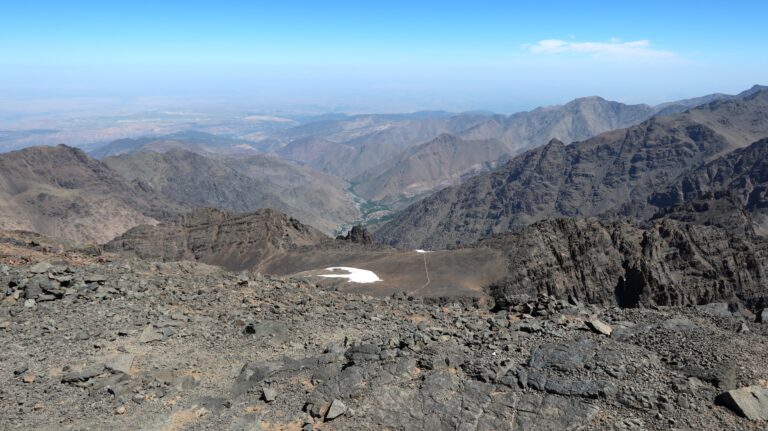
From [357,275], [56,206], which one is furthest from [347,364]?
[56,206]

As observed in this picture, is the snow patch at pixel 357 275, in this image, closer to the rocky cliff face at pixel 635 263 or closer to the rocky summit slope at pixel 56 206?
the rocky cliff face at pixel 635 263

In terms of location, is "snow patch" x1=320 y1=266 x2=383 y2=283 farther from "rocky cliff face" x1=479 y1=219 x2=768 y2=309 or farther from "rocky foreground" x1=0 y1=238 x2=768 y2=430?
"rocky foreground" x1=0 y1=238 x2=768 y2=430

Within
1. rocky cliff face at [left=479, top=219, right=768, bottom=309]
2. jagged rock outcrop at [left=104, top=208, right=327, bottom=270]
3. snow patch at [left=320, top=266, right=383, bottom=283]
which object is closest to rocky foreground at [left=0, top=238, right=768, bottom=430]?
snow patch at [left=320, top=266, right=383, bottom=283]

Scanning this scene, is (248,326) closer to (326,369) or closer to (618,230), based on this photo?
(326,369)

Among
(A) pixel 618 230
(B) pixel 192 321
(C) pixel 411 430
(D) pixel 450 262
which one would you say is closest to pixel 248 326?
(B) pixel 192 321

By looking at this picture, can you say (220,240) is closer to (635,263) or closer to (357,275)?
(357,275)

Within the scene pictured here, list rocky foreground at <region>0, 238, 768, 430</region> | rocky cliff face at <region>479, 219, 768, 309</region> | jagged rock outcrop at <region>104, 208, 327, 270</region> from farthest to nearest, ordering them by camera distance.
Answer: jagged rock outcrop at <region>104, 208, 327, 270</region>, rocky cliff face at <region>479, 219, 768, 309</region>, rocky foreground at <region>0, 238, 768, 430</region>
